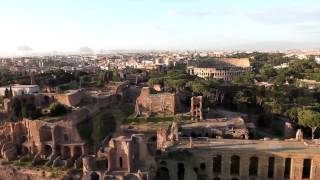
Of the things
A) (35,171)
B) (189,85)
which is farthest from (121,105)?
(35,171)

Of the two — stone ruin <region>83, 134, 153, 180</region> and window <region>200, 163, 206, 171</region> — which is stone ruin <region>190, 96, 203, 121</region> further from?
stone ruin <region>83, 134, 153, 180</region>

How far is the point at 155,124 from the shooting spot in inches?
1766

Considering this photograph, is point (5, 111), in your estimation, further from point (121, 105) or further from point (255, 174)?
point (255, 174)

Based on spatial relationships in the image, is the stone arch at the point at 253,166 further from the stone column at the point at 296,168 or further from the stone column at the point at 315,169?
the stone column at the point at 315,169

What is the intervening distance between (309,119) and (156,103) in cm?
2042

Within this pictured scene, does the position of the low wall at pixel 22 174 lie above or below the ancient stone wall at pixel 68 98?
below

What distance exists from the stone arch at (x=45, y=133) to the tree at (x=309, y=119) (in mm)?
30324

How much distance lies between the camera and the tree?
4300cm

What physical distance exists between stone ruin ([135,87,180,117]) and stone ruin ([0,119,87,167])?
48.0 feet

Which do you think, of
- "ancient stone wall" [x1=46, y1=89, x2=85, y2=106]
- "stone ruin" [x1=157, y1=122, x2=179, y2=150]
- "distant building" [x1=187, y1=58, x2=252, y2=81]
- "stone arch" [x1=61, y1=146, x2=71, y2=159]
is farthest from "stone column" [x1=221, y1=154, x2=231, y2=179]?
"distant building" [x1=187, y1=58, x2=252, y2=81]

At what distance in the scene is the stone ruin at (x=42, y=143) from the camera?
3619 centimetres

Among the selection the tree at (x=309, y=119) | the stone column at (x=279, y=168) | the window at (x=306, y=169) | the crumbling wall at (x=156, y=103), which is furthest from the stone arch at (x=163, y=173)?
the tree at (x=309, y=119)

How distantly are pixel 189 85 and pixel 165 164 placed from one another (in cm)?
4009

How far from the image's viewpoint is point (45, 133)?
3738 centimetres
